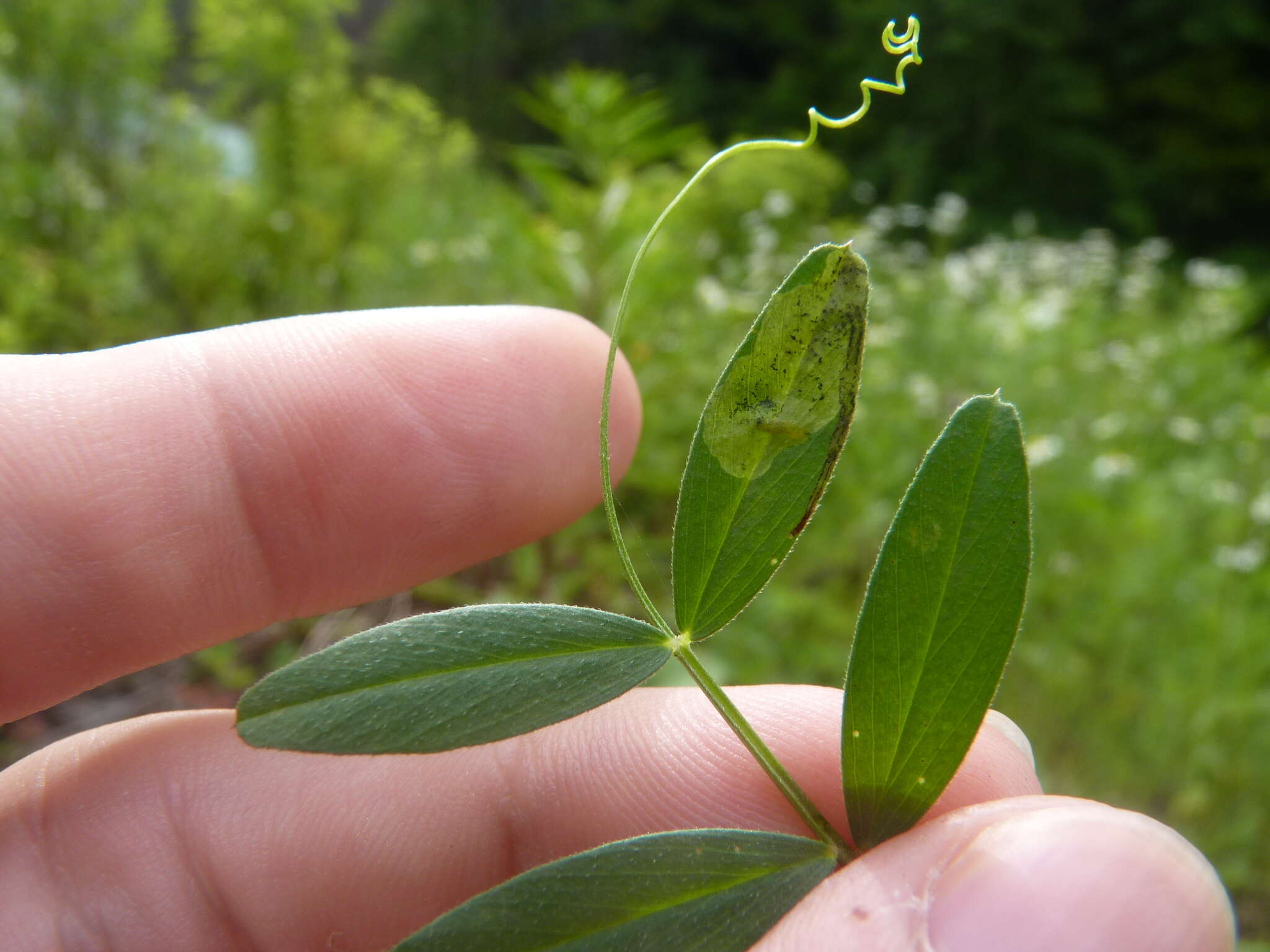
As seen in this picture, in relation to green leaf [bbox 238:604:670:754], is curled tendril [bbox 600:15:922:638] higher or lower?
higher

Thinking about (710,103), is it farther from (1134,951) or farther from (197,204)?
(1134,951)

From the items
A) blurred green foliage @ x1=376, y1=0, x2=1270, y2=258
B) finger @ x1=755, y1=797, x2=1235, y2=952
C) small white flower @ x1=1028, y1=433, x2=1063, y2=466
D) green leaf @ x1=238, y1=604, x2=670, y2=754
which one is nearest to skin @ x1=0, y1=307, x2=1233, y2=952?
finger @ x1=755, y1=797, x2=1235, y2=952

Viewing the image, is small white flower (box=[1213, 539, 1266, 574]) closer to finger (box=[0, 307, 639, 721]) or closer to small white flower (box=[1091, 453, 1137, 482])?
small white flower (box=[1091, 453, 1137, 482])

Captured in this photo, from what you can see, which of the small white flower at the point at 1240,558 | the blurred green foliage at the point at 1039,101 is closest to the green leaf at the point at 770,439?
the small white flower at the point at 1240,558

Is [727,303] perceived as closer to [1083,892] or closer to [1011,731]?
[1011,731]

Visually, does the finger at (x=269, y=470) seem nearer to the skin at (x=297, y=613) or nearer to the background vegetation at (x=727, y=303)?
the skin at (x=297, y=613)

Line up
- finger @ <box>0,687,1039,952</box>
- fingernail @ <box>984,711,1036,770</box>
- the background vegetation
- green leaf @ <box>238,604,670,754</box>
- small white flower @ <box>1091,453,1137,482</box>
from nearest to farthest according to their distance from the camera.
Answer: green leaf @ <box>238,604,670,754</box> → fingernail @ <box>984,711,1036,770</box> → finger @ <box>0,687,1039,952</box> → the background vegetation → small white flower @ <box>1091,453,1137,482</box>
